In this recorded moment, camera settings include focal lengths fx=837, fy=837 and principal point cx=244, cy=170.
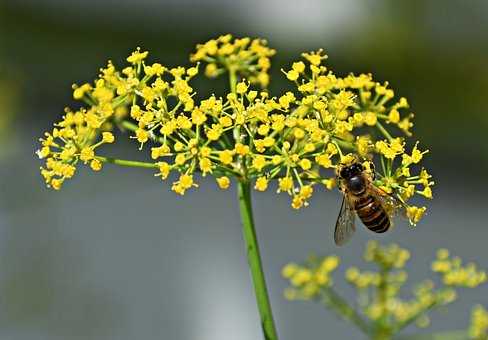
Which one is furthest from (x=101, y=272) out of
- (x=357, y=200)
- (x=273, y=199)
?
(x=357, y=200)

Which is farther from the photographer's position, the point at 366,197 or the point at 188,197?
the point at 188,197

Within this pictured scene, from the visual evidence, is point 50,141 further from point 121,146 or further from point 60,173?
point 121,146

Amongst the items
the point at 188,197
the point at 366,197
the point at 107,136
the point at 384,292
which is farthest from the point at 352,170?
the point at 188,197

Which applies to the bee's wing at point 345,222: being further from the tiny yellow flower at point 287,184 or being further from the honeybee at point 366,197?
the tiny yellow flower at point 287,184

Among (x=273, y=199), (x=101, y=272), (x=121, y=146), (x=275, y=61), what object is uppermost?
(x=275, y=61)

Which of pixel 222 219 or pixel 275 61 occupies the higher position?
pixel 275 61

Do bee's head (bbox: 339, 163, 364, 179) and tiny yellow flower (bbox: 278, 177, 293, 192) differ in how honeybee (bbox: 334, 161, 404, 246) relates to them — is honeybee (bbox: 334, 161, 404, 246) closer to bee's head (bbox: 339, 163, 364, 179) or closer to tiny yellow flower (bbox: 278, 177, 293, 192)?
bee's head (bbox: 339, 163, 364, 179)

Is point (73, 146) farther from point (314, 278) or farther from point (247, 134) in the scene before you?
point (314, 278)
